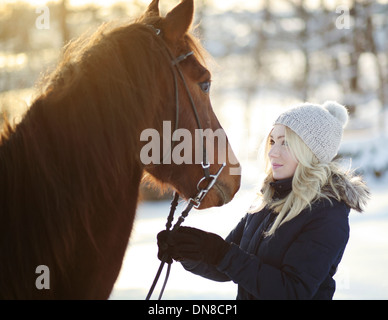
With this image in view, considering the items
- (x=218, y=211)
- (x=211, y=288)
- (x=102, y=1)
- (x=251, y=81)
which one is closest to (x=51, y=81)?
(x=211, y=288)

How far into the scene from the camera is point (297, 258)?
79.7 inches

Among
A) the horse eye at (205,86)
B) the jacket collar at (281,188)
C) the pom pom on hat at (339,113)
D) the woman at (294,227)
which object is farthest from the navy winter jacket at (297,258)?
the horse eye at (205,86)

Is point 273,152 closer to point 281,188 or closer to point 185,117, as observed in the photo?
point 281,188

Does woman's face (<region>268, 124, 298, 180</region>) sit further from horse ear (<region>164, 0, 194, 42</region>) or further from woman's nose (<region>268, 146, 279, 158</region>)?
horse ear (<region>164, 0, 194, 42</region>)

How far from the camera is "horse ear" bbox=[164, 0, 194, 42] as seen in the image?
1.98 metres

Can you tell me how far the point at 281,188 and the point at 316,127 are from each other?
0.36m

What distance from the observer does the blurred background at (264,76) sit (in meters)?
6.09

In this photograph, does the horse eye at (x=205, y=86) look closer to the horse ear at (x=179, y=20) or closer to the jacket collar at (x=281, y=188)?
the horse ear at (x=179, y=20)

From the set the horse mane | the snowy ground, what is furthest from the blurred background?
the horse mane

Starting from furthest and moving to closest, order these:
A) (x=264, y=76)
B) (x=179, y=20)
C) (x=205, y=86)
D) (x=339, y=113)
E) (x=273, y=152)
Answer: (x=264, y=76), (x=339, y=113), (x=273, y=152), (x=205, y=86), (x=179, y=20)

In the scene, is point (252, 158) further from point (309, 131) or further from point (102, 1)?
point (309, 131)

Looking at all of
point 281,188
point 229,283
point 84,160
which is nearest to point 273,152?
point 281,188

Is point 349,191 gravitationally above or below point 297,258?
above

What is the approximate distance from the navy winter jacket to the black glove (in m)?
0.05
